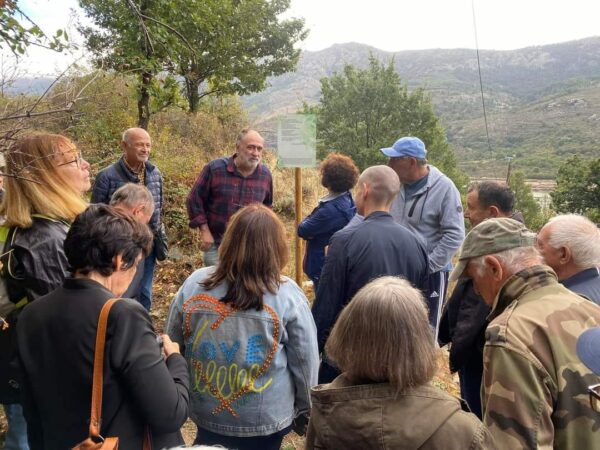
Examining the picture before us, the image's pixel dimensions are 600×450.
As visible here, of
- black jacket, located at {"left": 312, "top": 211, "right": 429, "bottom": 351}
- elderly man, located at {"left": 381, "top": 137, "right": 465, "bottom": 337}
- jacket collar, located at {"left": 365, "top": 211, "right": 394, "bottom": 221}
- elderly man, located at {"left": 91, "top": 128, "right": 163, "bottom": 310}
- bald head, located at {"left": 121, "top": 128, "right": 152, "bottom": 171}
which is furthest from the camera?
bald head, located at {"left": 121, "top": 128, "right": 152, "bottom": 171}

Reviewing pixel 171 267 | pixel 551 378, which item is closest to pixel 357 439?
pixel 551 378

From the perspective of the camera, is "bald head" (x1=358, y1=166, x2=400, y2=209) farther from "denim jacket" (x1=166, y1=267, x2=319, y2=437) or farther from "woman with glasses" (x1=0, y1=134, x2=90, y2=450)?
"woman with glasses" (x1=0, y1=134, x2=90, y2=450)

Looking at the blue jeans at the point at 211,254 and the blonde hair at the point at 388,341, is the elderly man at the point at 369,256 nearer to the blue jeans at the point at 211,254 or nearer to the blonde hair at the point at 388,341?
the blonde hair at the point at 388,341

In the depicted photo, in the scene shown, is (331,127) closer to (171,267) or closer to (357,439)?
(171,267)

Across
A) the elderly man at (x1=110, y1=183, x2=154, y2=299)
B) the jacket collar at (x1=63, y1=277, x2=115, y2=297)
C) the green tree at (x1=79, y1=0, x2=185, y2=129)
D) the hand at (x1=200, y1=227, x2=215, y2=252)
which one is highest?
the green tree at (x1=79, y1=0, x2=185, y2=129)

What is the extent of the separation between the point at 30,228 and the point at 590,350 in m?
2.27

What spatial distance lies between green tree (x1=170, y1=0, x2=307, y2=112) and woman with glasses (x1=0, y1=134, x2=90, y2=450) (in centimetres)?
717

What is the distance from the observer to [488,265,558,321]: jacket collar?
5.43 feet

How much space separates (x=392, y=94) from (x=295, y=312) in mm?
38157

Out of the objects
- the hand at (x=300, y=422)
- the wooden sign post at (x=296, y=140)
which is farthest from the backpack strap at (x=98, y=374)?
the wooden sign post at (x=296, y=140)

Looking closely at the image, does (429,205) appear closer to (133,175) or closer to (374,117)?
(133,175)

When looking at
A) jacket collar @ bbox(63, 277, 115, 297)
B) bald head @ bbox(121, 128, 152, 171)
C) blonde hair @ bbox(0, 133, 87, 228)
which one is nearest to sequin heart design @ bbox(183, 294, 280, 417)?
jacket collar @ bbox(63, 277, 115, 297)

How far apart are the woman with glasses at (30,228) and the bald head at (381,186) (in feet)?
5.45

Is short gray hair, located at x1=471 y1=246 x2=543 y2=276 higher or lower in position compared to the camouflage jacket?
higher
